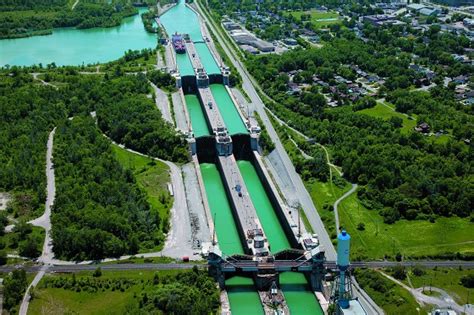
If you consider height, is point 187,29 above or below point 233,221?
below

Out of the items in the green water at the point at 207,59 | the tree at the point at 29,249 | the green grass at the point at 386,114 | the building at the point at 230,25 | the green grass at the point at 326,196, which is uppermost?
the tree at the point at 29,249

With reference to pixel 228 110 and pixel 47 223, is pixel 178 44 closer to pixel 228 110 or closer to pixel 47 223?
pixel 228 110

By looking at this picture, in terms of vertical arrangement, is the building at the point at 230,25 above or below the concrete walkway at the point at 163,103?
below

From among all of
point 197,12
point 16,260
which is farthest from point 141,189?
point 197,12

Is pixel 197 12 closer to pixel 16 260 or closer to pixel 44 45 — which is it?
pixel 44 45

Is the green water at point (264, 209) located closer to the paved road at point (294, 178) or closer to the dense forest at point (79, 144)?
the paved road at point (294, 178)

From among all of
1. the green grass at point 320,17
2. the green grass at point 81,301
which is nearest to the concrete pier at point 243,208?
the green grass at point 81,301

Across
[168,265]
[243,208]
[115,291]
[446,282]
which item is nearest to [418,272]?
[446,282]
